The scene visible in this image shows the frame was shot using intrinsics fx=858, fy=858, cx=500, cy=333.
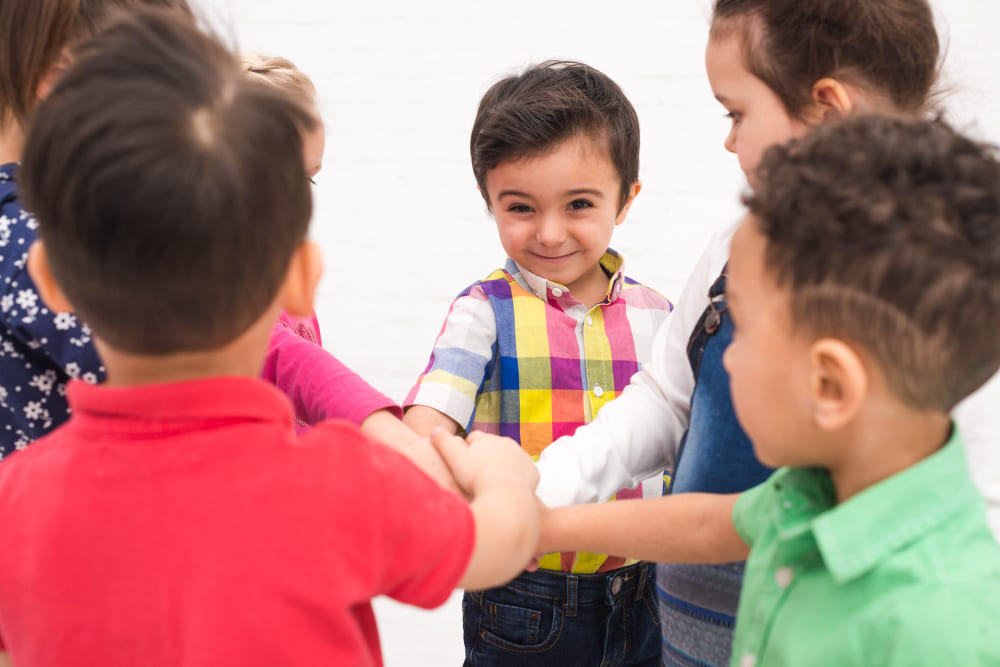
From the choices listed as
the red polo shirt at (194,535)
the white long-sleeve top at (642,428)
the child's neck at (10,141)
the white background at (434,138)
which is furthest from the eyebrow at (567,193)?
the white background at (434,138)

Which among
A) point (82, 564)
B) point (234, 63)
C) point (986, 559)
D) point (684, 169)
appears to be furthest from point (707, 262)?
point (684, 169)

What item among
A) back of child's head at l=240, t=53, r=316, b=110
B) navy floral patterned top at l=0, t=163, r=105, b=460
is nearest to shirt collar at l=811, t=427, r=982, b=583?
navy floral patterned top at l=0, t=163, r=105, b=460

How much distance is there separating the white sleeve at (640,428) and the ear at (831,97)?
0.53 feet

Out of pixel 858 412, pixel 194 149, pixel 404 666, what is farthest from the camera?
pixel 404 666

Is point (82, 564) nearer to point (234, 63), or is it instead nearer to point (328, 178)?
point (234, 63)

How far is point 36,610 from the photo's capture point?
0.52 m

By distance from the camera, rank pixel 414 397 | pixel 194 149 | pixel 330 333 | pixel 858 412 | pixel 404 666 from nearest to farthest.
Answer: pixel 194 149 → pixel 858 412 → pixel 414 397 → pixel 404 666 → pixel 330 333

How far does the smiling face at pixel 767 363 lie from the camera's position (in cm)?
59

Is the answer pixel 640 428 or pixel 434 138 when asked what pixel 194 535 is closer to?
pixel 640 428

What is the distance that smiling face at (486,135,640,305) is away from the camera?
3.99 ft

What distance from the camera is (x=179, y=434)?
0.52 metres

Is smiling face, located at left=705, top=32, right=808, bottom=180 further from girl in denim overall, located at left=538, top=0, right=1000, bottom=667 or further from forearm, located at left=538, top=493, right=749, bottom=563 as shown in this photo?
forearm, located at left=538, top=493, right=749, bottom=563

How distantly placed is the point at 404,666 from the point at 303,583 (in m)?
1.65

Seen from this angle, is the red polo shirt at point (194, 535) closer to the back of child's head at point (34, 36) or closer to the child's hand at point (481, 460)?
the child's hand at point (481, 460)
